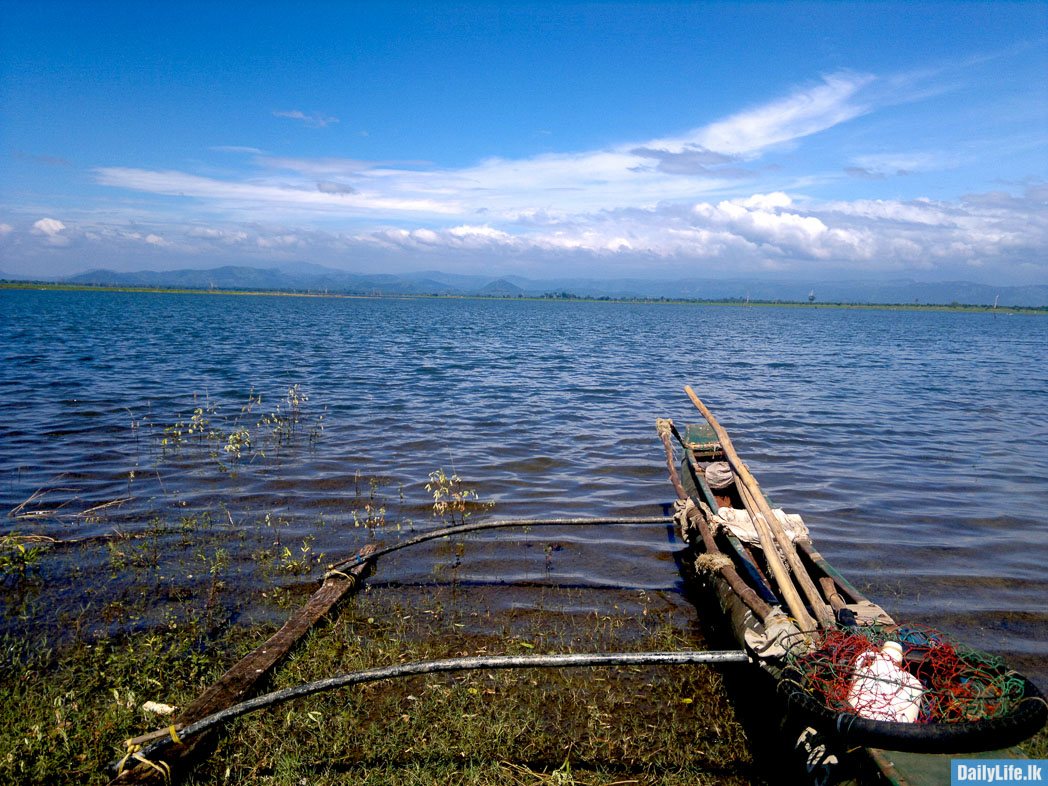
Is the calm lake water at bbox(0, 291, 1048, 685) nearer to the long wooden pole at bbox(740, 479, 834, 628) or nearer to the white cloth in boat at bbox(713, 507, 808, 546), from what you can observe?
the white cloth in boat at bbox(713, 507, 808, 546)

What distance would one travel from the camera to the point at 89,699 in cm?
499

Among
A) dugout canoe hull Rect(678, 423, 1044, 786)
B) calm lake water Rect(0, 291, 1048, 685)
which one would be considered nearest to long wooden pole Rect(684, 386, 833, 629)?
dugout canoe hull Rect(678, 423, 1044, 786)

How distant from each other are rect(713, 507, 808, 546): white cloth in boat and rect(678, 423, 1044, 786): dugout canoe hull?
0.11 meters

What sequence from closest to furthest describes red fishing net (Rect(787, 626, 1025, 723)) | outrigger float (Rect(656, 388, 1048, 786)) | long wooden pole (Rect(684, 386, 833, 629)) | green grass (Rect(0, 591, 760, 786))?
outrigger float (Rect(656, 388, 1048, 786)) → red fishing net (Rect(787, 626, 1025, 723)) → green grass (Rect(0, 591, 760, 786)) → long wooden pole (Rect(684, 386, 833, 629))

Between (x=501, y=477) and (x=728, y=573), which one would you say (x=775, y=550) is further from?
(x=501, y=477)

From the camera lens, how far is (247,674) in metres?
5.07

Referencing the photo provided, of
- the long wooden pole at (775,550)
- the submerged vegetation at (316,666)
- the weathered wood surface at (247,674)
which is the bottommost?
the submerged vegetation at (316,666)

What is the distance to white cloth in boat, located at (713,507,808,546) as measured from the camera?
277 inches

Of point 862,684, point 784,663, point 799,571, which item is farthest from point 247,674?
point 799,571

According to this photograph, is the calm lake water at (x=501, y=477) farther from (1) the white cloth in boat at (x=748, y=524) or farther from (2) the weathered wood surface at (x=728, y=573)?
(1) the white cloth in boat at (x=748, y=524)

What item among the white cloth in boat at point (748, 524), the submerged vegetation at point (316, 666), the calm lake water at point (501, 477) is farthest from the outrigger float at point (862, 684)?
the calm lake water at point (501, 477)

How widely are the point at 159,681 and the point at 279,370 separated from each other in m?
21.8

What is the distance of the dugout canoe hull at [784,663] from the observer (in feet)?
11.0

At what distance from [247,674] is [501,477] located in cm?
744
